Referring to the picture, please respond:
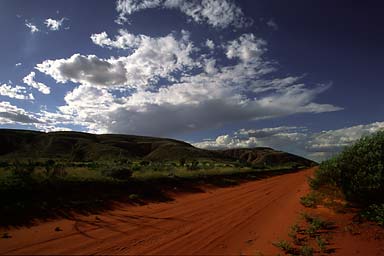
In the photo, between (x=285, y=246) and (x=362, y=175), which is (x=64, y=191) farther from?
(x=362, y=175)

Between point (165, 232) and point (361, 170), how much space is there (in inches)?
222

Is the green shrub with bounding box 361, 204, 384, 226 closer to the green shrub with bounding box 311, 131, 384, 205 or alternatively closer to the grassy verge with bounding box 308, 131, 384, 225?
the grassy verge with bounding box 308, 131, 384, 225

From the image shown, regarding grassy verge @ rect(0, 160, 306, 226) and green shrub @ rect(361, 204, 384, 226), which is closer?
green shrub @ rect(361, 204, 384, 226)

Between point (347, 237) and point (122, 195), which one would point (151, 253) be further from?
point (122, 195)

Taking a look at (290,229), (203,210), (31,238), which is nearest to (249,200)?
(203,210)

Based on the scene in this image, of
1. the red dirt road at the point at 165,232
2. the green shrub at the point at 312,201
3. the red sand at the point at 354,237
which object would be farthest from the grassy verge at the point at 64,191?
the red sand at the point at 354,237

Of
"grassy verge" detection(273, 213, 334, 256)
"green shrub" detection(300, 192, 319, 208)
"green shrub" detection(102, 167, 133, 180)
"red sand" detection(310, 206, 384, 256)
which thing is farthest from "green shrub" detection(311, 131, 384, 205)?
"green shrub" detection(102, 167, 133, 180)

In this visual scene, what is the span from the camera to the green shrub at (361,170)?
873 centimetres

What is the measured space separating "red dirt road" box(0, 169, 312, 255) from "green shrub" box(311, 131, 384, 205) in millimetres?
1722

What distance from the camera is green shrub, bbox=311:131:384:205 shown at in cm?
873

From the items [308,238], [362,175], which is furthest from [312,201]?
[308,238]

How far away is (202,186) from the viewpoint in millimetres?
19188

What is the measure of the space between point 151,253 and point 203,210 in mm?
4997

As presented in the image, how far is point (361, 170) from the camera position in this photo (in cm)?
920
